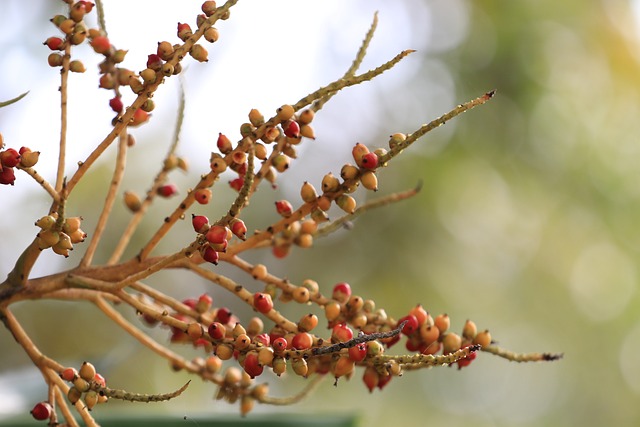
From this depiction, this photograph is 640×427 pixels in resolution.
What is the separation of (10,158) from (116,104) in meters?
0.20

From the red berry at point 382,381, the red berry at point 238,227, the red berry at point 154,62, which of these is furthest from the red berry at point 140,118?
the red berry at point 382,381

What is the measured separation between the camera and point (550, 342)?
5.04 m

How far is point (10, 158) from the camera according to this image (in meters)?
0.92

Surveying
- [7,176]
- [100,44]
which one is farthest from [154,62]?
[7,176]

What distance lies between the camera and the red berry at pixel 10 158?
92 centimetres

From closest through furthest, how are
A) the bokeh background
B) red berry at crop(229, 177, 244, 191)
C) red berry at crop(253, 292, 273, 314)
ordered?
red berry at crop(253, 292, 273, 314), red berry at crop(229, 177, 244, 191), the bokeh background

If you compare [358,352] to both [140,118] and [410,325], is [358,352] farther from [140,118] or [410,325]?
[140,118]

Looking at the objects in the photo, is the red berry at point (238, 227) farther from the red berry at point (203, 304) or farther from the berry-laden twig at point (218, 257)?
the red berry at point (203, 304)

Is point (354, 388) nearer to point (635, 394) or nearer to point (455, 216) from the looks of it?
point (455, 216)

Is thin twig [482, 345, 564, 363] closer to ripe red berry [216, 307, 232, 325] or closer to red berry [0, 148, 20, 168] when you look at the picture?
ripe red berry [216, 307, 232, 325]

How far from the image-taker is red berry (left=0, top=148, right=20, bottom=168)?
92 cm

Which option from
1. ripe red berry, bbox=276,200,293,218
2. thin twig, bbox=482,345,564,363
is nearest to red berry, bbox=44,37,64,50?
ripe red berry, bbox=276,200,293,218

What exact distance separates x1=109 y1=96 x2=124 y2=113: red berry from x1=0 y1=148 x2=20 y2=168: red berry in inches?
7.2

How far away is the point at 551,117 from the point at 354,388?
2.04 meters
